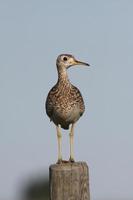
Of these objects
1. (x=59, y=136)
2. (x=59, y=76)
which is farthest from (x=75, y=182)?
(x=59, y=76)

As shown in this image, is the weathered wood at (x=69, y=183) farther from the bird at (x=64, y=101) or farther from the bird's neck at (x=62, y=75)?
the bird's neck at (x=62, y=75)

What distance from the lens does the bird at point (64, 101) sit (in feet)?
43.2

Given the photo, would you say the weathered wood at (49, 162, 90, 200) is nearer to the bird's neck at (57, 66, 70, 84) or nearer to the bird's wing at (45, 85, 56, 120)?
the bird's wing at (45, 85, 56, 120)

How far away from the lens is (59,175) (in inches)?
368

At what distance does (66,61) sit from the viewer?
13.6m

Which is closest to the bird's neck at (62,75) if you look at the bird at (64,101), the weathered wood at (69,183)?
the bird at (64,101)

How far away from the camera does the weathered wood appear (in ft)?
30.3

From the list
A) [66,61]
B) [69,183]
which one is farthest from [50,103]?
[69,183]

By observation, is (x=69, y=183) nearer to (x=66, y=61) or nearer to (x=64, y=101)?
(x=64, y=101)

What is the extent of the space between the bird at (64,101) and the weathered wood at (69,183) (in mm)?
3399

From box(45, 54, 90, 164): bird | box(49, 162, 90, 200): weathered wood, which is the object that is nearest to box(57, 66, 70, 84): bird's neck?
box(45, 54, 90, 164): bird

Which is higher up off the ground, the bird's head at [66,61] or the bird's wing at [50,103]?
the bird's head at [66,61]

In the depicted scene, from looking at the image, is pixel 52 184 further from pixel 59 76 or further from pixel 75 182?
pixel 59 76


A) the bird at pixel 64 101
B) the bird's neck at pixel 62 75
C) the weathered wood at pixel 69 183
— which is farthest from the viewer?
the bird's neck at pixel 62 75
